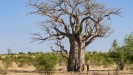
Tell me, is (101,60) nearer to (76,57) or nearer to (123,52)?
(123,52)

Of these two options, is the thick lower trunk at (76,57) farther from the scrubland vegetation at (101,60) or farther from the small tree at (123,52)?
the small tree at (123,52)

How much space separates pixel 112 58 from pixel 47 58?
582 inches

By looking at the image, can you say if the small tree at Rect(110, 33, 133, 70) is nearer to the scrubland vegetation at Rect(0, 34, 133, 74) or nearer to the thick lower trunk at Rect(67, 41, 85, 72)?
the scrubland vegetation at Rect(0, 34, 133, 74)

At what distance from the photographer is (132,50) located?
4050 cm

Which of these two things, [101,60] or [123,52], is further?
[101,60]

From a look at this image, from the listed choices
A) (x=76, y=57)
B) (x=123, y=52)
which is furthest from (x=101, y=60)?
(x=76, y=57)

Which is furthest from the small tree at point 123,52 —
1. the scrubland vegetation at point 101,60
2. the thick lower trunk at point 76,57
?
the thick lower trunk at point 76,57

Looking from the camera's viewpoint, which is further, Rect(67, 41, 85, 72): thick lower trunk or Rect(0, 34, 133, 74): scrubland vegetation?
Rect(67, 41, 85, 72): thick lower trunk

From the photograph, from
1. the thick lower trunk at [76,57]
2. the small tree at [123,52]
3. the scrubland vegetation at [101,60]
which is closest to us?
the scrubland vegetation at [101,60]

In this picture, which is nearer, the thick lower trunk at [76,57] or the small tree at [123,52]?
the thick lower trunk at [76,57]

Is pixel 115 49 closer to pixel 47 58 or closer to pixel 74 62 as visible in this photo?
pixel 74 62

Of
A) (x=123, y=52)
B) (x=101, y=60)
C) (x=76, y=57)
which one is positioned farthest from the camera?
(x=101, y=60)

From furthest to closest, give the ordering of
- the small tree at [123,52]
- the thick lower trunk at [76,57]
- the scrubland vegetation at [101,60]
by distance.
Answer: the small tree at [123,52]
the thick lower trunk at [76,57]
the scrubland vegetation at [101,60]

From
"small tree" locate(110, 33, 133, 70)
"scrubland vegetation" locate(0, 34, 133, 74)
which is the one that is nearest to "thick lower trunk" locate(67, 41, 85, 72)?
"scrubland vegetation" locate(0, 34, 133, 74)
